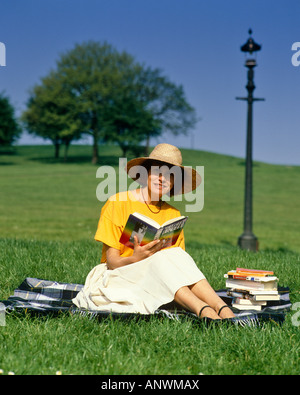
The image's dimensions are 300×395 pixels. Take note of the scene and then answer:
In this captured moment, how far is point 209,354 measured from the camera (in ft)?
11.3

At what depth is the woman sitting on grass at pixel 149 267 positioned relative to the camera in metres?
4.25

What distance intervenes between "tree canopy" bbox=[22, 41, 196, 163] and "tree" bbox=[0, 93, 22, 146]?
3.21 meters

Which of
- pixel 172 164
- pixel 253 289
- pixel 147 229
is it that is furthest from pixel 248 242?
pixel 147 229

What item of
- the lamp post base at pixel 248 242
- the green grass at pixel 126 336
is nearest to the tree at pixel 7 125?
the green grass at pixel 126 336

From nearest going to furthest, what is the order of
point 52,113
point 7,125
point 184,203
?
point 184,203
point 7,125
point 52,113

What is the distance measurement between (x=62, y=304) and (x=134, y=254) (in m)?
0.92

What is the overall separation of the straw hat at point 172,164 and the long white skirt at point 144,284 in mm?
825

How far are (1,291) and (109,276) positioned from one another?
4.78 feet

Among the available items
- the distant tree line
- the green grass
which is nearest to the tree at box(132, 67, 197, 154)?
the distant tree line

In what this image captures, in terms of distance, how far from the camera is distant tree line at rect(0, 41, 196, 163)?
175 feet

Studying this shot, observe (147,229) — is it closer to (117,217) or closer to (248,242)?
(117,217)

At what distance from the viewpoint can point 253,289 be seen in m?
4.81

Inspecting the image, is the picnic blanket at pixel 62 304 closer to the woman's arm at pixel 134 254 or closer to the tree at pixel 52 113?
the woman's arm at pixel 134 254

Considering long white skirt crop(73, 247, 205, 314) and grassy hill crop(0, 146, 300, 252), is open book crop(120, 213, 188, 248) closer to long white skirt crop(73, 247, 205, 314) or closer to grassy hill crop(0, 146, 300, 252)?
long white skirt crop(73, 247, 205, 314)
